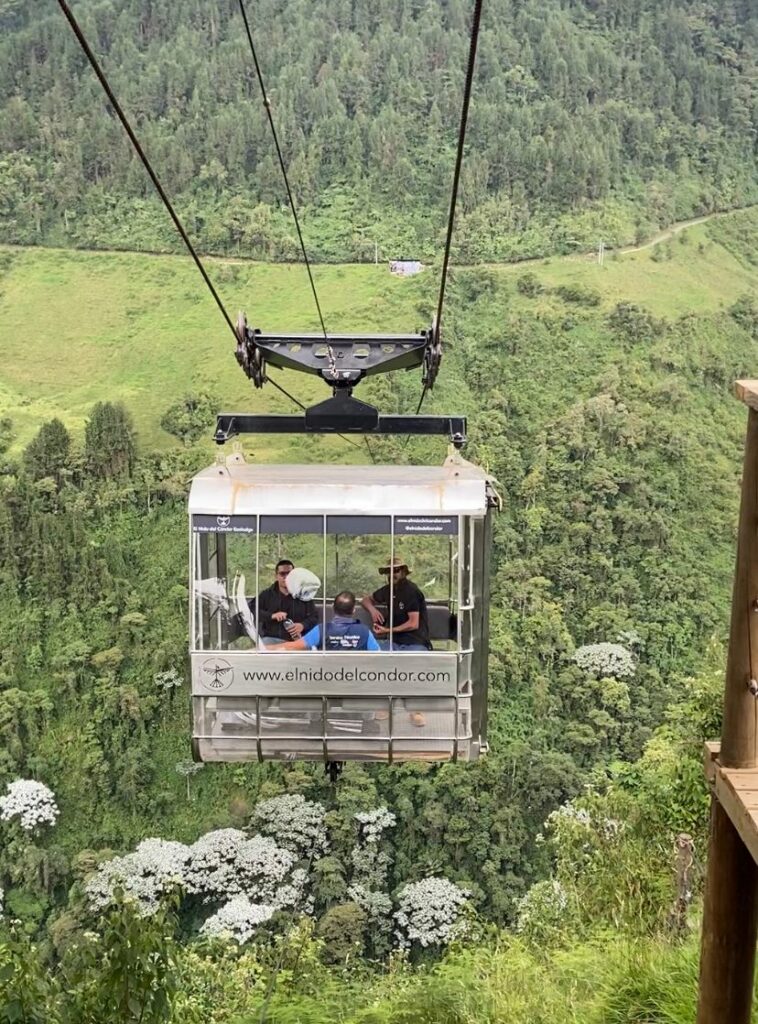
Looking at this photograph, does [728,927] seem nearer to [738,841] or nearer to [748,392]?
[738,841]

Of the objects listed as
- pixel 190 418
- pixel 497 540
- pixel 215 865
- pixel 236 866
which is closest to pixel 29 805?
pixel 215 865

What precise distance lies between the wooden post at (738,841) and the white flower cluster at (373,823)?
72.4 ft

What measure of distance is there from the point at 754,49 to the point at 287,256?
27294 mm

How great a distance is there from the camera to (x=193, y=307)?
4091 cm

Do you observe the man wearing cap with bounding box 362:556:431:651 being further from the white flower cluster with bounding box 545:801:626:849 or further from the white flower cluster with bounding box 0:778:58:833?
the white flower cluster with bounding box 0:778:58:833

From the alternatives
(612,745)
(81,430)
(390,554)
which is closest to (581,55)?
(81,430)

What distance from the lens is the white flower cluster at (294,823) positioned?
76.2 ft

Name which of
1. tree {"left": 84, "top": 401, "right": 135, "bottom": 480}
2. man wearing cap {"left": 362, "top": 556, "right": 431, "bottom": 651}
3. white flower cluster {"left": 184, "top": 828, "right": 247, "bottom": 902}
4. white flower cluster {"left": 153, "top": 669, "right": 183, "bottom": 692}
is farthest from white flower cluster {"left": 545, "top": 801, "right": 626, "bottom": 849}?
tree {"left": 84, "top": 401, "right": 135, "bottom": 480}

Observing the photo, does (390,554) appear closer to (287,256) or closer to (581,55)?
(287,256)

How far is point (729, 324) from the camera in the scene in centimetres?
3844

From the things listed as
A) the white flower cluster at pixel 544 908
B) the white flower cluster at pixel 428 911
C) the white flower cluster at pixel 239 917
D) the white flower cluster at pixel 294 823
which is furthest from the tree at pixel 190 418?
the white flower cluster at pixel 544 908

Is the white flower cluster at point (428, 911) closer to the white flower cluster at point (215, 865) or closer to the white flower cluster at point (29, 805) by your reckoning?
the white flower cluster at point (215, 865)

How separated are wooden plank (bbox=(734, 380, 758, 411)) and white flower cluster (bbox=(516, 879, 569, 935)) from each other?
9.61 m

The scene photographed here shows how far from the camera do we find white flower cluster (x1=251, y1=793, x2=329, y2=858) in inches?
915
